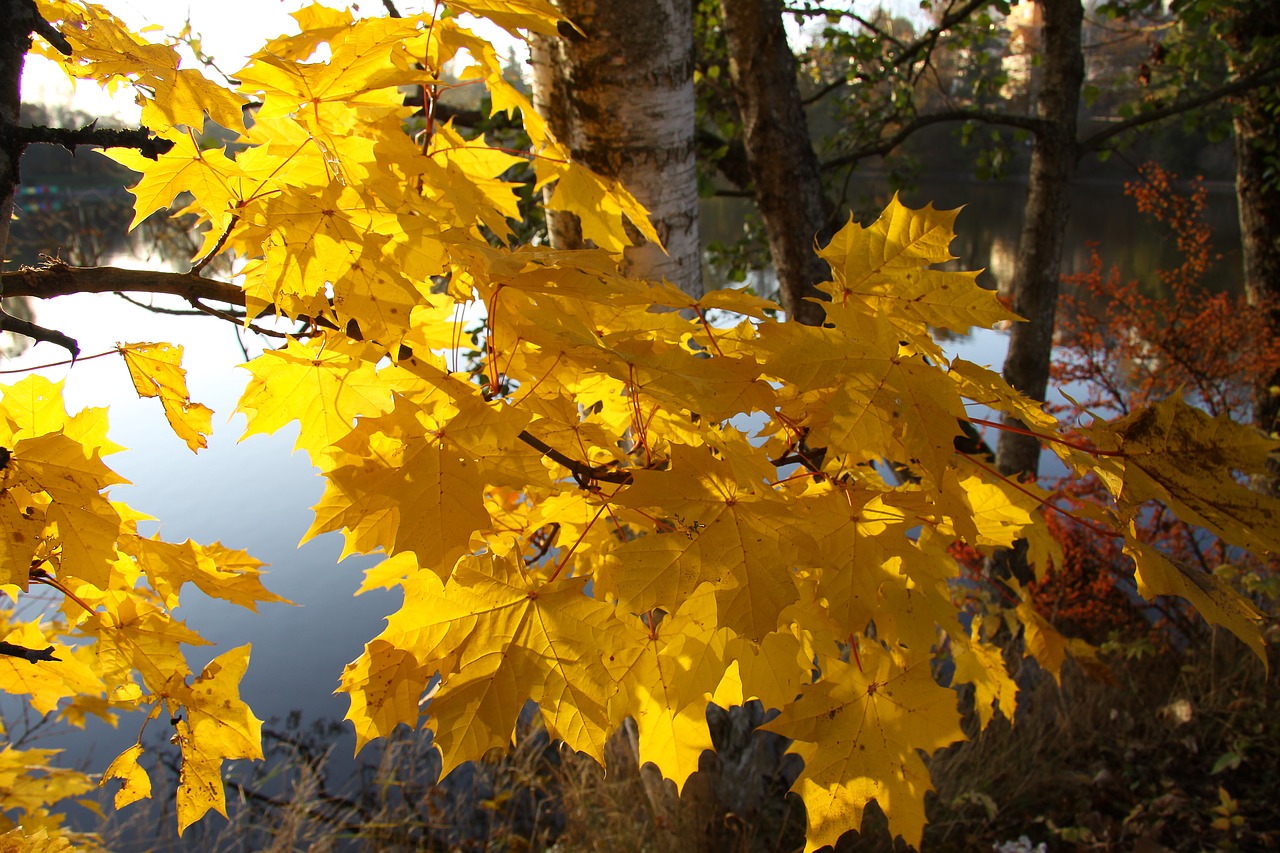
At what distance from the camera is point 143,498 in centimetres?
462

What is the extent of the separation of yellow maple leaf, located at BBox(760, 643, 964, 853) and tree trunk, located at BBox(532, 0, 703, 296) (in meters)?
0.92

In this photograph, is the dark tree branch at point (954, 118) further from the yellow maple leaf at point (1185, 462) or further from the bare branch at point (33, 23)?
the bare branch at point (33, 23)

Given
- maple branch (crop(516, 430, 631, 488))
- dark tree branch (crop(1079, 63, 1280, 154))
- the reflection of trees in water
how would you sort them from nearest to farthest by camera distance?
maple branch (crop(516, 430, 631, 488)) → dark tree branch (crop(1079, 63, 1280, 154)) → the reflection of trees in water

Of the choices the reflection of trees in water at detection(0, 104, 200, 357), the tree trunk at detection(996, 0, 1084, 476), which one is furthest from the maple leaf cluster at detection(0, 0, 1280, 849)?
the tree trunk at detection(996, 0, 1084, 476)

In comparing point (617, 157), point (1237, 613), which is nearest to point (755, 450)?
point (1237, 613)

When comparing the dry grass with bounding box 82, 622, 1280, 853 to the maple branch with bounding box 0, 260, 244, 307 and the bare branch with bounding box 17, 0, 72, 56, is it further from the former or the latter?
the bare branch with bounding box 17, 0, 72, 56

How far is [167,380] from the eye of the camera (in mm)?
844

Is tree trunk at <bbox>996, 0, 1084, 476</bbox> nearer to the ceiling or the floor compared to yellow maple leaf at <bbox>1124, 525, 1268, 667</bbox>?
nearer to the ceiling

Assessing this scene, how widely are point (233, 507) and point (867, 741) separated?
468cm

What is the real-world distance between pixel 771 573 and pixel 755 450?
14 centimetres

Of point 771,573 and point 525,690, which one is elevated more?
point 771,573

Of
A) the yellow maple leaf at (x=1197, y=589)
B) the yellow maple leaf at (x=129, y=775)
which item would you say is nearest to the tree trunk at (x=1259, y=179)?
the yellow maple leaf at (x=1197, y=589)

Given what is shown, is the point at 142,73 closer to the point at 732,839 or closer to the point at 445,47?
the point at 445,47

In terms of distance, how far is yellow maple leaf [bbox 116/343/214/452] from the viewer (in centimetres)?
83
